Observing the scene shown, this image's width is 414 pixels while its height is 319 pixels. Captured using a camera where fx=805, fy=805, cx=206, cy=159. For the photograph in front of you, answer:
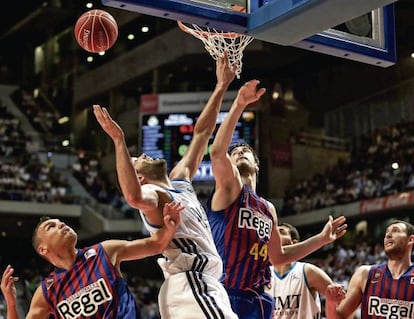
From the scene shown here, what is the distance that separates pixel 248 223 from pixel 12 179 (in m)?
18.3

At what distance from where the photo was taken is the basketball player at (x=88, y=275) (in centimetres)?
462

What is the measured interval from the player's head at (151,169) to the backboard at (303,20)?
91 centimetres

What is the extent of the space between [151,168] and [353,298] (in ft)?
7.25

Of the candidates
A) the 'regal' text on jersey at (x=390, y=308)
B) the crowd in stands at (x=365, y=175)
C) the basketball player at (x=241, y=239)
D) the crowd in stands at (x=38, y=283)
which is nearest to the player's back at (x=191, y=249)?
the basketball player at (x=241, y=239)

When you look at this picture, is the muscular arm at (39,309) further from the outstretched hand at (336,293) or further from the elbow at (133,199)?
the outstretched hand at (336,293)

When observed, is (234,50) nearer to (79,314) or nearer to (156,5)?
(156,5)

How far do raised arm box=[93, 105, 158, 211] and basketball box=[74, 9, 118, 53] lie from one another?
2.29 meters

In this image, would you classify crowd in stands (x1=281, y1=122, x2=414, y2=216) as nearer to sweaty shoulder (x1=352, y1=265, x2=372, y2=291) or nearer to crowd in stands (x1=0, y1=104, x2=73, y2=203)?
crowd in stands (x1=0, y1=104, x2=73, y2=203)

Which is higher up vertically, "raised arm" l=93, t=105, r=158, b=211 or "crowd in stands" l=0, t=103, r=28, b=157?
"crowd in stands" l=0, t=103, r=28, b=157

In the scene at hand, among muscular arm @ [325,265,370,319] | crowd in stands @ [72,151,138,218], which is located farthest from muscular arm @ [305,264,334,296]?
crowd in stands @ [72,151,138,218]

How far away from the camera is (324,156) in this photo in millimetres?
24562

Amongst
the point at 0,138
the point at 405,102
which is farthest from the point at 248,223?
the point at 0,138

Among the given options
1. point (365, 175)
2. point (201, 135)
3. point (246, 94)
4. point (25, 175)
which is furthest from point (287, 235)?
point (25, 175)

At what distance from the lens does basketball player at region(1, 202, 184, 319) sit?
15.2 feet
